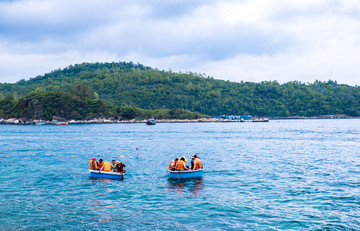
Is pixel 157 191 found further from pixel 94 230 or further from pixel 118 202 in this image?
pixel 94 230

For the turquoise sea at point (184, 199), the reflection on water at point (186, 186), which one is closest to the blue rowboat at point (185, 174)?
the reflection on water at point (186, 186)

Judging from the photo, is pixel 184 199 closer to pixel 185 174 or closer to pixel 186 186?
pixel 186 186

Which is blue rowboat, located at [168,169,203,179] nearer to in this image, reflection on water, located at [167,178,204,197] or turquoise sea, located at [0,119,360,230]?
reflection on water, located at [167,178,204,197]

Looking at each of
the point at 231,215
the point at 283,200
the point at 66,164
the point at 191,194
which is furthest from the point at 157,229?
the point at 66,164

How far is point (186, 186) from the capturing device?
110ft

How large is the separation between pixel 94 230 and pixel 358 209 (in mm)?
19676

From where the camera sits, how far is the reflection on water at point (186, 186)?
103 ft

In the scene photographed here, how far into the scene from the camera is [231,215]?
23.8m

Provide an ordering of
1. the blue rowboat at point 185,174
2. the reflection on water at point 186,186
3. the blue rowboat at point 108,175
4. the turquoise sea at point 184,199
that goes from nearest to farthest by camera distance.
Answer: the turquoise sea at point 184,199 < the reflection on water at point 186,186 < the blue rowboat at point 185,174 < the blue rowboat at point 108,175

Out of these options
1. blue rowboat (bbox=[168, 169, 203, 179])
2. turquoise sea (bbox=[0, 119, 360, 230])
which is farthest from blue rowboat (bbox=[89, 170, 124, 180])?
blue rowboat (bbox=[168, 169, 203, 179])

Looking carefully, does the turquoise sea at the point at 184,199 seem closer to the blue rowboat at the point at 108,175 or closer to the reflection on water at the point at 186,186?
the reflection on water at the point at 186,186

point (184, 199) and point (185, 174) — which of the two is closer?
point (184, 199)

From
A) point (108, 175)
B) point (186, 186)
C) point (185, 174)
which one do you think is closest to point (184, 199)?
point (186, 186)

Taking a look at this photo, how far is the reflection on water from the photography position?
31.5 m
